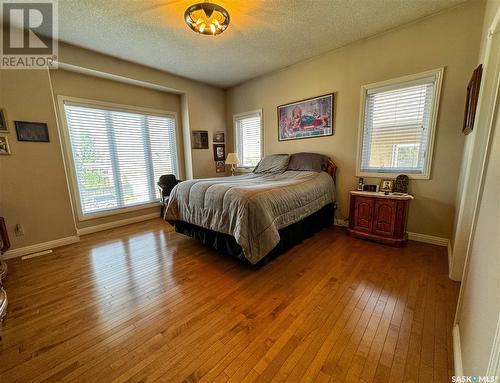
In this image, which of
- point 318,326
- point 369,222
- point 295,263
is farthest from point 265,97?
point 318,326

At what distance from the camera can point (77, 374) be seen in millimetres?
1093

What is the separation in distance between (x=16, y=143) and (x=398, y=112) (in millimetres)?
4729

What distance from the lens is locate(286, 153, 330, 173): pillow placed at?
3.12 metres

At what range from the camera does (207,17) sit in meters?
1.84

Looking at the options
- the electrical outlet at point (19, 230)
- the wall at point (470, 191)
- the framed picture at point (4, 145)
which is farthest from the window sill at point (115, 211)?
the wall at point (470, 191)

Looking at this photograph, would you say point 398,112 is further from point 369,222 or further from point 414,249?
point 414,249

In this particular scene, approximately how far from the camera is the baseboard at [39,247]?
2.43 m

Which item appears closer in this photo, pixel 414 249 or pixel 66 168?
pixel 414 249

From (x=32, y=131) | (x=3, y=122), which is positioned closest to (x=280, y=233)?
(x=32, y=131)

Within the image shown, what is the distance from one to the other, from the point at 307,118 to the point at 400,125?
1309mm

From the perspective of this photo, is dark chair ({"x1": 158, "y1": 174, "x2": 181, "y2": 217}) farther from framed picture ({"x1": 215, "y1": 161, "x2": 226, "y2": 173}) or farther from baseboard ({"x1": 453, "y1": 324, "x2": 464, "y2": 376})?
baseboard ({"x1": 453, "y1": 324, "x2": 464, "y2": 376})

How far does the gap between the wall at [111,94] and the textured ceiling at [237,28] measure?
0.53 m

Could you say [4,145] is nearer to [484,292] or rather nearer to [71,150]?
[71,150]
